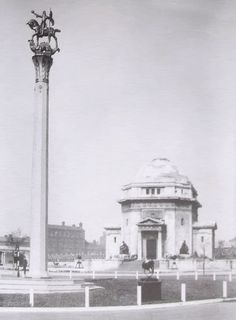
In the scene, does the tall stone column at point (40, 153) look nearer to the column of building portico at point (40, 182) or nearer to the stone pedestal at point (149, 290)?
the column of building portico at point (40, 182)

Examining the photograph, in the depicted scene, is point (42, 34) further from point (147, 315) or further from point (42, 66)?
point (147, 315)

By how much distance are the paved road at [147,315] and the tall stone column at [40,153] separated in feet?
19.0

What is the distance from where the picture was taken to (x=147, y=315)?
13.4 metres

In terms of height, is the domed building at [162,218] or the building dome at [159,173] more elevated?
the building dome at [159,173]

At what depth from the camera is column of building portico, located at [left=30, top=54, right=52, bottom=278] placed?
63.6 feet

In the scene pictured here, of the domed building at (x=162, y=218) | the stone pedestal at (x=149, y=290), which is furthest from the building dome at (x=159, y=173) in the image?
the stone pedestal at (x=149, y=290)

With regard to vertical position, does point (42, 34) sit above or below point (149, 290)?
above

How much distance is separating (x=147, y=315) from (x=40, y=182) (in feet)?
24.1

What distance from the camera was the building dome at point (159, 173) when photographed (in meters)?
58.0

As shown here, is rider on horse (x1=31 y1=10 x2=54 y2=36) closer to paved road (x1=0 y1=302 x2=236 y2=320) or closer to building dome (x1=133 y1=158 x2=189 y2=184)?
paved road (x1=0 y1=302 x2=236 y2=320)

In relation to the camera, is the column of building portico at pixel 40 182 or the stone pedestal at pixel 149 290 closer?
the stone pedestal at pixel 149 290

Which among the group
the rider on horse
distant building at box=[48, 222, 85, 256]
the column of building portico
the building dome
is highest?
the rider on horse

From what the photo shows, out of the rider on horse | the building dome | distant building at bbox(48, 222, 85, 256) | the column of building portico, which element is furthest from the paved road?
distant building at bbox(48, 222, 85, 256)

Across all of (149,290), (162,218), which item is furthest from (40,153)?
(162,218)
